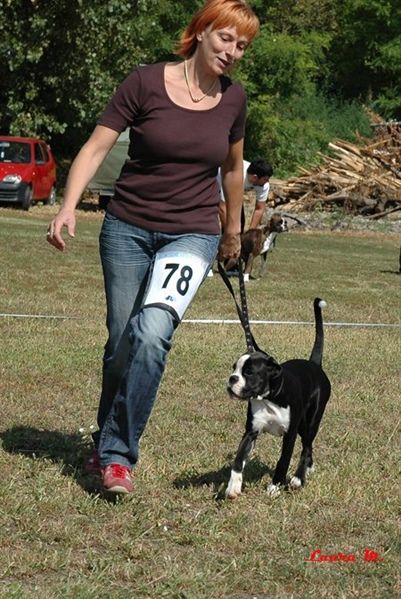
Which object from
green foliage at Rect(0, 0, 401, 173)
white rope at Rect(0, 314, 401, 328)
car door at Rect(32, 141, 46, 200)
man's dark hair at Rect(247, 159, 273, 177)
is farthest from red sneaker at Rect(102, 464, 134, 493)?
green foliage at Rect(0, 0, 401, 173)

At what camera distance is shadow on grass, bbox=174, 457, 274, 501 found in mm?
5727

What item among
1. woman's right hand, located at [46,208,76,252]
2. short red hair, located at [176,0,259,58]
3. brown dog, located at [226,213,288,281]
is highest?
short red hair, located at [176,0,259,58]

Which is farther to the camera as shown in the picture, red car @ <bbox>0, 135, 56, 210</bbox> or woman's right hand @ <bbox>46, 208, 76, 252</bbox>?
red car @ <bbox>0, 135, 56, 210</bbox>

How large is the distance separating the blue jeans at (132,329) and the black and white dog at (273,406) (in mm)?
380

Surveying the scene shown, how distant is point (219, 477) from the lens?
19.8 ft

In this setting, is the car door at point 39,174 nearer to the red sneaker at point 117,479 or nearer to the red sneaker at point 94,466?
the red sneaker at point 94,466

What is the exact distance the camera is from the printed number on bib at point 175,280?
5.39 m

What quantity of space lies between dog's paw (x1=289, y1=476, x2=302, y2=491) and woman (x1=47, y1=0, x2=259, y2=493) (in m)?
0.77

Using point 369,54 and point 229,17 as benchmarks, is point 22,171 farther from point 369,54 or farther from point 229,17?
point 369,54

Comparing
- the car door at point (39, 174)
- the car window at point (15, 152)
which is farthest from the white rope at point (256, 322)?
the car door at point (39, 174)

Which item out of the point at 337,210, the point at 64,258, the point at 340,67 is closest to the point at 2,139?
the point at 337,210

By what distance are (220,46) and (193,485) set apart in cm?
199

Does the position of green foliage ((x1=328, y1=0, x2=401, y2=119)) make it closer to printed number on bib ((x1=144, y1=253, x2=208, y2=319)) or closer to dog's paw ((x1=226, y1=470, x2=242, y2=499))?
printed number on bib ((x1=144, y1=253, x2=208, y2=319))

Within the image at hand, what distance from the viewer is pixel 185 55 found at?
560cm
